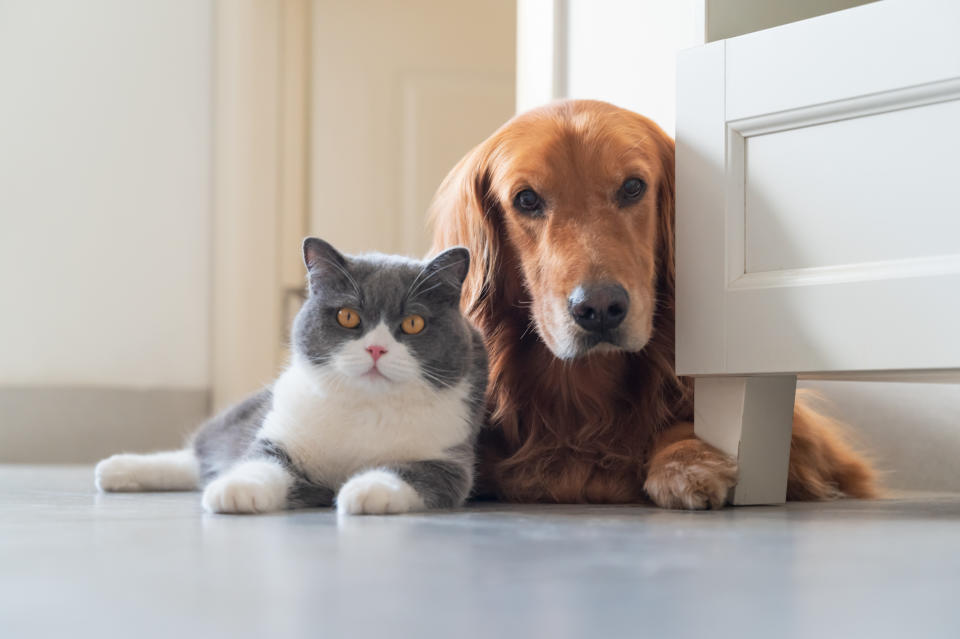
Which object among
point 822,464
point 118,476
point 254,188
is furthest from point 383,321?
point 254,188

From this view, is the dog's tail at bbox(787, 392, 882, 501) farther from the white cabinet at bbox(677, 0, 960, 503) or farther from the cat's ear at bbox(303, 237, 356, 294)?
the cat's ear at bbox(303, 237, 356, 294)

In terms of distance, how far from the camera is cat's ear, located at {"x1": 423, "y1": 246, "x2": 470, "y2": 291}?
1343 millimetres

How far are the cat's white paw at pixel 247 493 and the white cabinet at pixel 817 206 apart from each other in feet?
1.95

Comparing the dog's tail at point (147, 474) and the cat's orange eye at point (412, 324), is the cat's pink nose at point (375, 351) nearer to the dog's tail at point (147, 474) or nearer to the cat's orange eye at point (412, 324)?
the cat's orange eye at point (412, 324)

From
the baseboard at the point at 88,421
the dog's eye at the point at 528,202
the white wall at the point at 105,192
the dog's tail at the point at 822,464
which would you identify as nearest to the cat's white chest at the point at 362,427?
the dog's eye at the point at 528,202

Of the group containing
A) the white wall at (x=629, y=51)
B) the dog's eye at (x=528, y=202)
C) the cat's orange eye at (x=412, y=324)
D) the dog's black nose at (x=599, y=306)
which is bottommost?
the cat's orange eye at (x=412, y=324)

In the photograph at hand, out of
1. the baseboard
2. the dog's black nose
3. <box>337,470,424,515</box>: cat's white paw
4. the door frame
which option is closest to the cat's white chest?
<box>337,470,424,515</box>: cat's white paw

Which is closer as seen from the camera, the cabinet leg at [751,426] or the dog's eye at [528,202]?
the cabinet leg at [751,426]

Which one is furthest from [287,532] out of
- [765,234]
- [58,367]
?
[58,367]

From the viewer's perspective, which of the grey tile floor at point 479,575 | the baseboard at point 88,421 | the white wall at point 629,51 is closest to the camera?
the grey tile floor at point 479,575

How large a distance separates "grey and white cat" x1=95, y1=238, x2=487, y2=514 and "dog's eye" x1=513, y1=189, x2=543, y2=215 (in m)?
A: 0.18

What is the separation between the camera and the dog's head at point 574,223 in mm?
1348

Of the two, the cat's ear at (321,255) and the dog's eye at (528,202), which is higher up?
→ the dog's eye at (528,202)

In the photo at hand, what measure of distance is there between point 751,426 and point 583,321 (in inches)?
11.5
